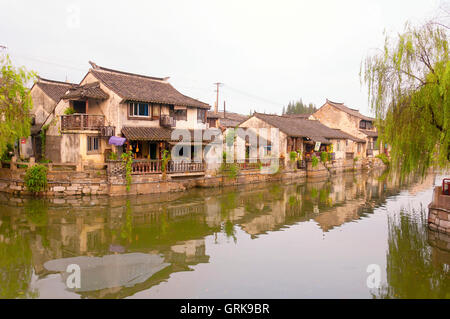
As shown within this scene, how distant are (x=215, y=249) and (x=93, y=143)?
1315cm

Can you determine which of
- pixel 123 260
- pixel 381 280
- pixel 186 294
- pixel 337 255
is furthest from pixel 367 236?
pixel 123 260

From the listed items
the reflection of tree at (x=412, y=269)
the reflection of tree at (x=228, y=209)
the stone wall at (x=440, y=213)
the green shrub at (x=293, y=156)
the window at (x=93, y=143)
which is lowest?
the reflection of tree at (x=412, y=269)

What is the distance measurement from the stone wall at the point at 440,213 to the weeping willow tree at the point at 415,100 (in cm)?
133

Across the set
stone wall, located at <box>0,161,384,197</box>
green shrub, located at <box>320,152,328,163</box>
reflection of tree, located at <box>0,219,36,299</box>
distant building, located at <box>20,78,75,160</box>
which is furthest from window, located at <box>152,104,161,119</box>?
green shrub, located at <box>320,152,328,163</box>

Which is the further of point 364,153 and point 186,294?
point 364,153

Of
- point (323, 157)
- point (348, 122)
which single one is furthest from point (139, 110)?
point (348, 122)

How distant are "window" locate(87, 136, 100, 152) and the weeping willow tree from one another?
16359 millimetres

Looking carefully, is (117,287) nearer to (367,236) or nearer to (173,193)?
(367,236)

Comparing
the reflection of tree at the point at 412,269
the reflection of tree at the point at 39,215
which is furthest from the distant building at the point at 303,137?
the reflection of tree at the point at 39,215

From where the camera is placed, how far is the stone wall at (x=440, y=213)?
41.4 ft

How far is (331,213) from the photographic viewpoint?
59.1 ft

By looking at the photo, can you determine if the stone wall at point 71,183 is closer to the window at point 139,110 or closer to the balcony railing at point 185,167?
the balcony railing at point 185,167

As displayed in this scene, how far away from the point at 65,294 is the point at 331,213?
546 inches

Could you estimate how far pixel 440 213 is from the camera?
42.9 ft
